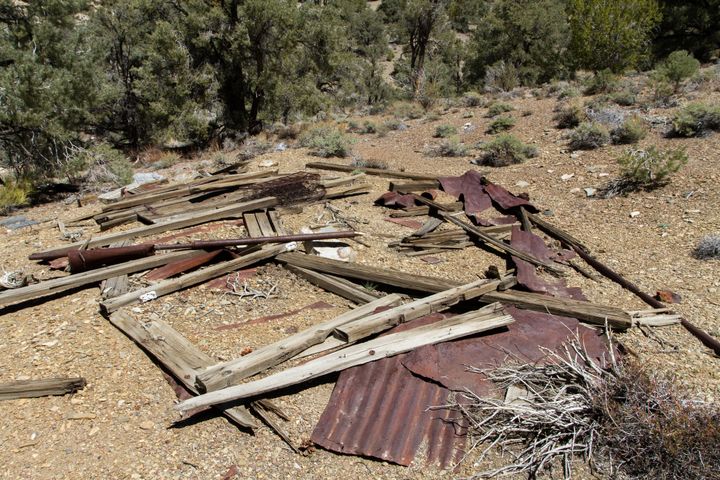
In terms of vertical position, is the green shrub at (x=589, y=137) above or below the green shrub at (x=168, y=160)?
above

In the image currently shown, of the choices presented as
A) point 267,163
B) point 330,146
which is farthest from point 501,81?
point 267,163

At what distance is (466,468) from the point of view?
3273mm

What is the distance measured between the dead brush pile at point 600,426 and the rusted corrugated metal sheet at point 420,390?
18cm

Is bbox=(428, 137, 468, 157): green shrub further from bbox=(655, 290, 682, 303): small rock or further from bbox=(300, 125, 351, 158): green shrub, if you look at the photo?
bbox=(655, 290, 682, 303): small rock

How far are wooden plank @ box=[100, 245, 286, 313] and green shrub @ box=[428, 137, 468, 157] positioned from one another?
665 centimetres

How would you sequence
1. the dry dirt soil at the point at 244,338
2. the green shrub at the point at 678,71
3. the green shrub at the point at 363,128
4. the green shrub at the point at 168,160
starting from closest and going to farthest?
the dry dirt soil at the point at 244,338, the green shrub at the point at 678,71, the green shrub at the point at 168,160, the green shrub at the point at 363,128

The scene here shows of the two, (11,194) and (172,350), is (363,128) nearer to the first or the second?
(11,194)

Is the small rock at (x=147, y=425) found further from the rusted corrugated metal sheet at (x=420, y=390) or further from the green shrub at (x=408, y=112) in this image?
the green shrub at (x=408, y=112)

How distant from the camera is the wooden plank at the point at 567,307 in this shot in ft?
14.7

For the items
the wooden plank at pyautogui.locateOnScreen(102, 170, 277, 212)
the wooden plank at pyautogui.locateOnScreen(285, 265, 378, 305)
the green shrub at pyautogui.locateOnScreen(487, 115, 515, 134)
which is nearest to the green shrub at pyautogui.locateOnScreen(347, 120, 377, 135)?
the green shrub at pyautogui.locateOnScreen(487, 115, 515, 134)

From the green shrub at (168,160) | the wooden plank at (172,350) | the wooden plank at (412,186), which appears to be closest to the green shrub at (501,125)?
the wooden plank at (412,186)

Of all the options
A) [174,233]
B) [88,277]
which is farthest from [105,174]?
[88,277]

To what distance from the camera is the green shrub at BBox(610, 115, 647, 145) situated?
9766 millimetres

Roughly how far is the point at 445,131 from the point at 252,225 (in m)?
7.73
